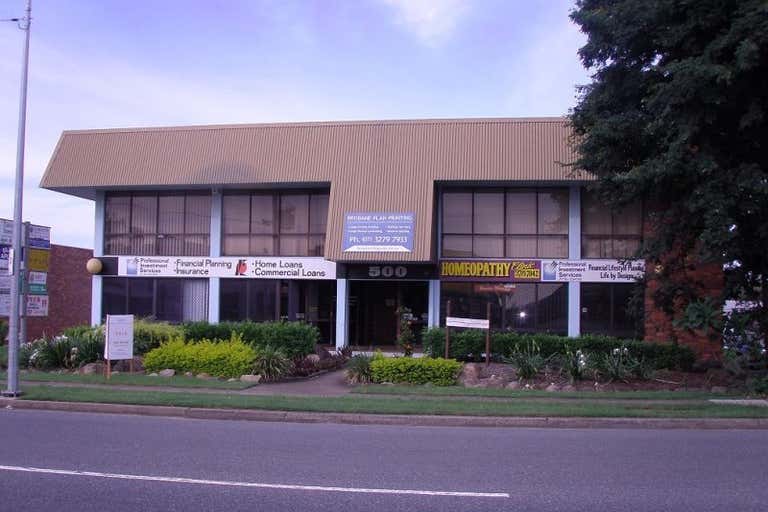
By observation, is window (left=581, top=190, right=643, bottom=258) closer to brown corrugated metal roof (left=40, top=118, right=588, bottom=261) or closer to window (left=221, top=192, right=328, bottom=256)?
brown corrugated metal roof (left=40, top=118, right=588, bottom=261)

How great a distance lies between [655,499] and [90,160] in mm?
23656

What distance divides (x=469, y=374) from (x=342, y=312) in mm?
8385

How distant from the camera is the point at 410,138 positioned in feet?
79.4

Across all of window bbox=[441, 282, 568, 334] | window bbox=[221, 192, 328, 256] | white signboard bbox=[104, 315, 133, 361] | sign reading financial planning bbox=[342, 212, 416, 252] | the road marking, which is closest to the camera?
the road marking

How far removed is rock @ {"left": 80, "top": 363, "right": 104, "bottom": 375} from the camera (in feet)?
58.7

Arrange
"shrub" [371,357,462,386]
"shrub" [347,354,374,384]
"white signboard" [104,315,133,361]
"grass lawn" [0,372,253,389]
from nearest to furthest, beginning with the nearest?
"grass lawn" [0,372,253,389] → "shrub" [371,357,462,386] → "white signboard" [104,315,133,361] → "shrub" [347,354,374,384]

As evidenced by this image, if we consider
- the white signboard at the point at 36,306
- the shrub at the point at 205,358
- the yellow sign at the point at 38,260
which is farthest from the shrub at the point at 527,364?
the white signboard at the point at 36,306

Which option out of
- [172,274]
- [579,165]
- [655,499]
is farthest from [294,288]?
[655,499]

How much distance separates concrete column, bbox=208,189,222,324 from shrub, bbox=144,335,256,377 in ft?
24.8

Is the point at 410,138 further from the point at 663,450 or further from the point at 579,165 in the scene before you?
the point at 663,450

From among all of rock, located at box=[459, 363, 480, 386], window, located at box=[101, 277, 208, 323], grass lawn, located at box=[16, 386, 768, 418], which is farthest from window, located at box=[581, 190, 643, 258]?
window, located at box=[101, 277, 208, 323]

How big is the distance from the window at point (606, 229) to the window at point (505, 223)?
25.8 inches

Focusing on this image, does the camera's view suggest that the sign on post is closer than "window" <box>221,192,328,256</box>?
Yes

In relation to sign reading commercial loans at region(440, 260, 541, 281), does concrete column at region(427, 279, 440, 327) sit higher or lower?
lower
